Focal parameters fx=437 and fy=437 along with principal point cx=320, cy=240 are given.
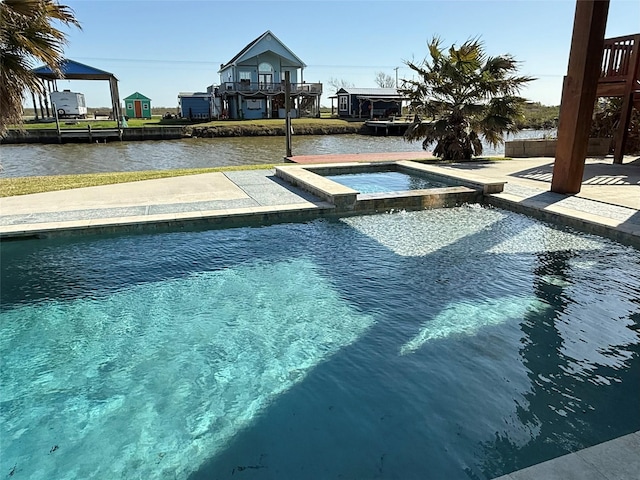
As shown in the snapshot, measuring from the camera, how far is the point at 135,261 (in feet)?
19.6

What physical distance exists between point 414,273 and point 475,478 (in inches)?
127

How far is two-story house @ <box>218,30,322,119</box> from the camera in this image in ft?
143

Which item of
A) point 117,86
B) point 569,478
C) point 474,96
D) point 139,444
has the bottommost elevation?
point 139,444

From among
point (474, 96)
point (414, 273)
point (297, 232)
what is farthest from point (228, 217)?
point (474, 96)

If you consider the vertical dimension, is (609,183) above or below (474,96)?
below

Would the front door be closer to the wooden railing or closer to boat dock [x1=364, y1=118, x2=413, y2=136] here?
boat dock [x1=364, y1=118, x2=413, y2=136]

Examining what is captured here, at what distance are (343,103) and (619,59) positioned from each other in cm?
4260

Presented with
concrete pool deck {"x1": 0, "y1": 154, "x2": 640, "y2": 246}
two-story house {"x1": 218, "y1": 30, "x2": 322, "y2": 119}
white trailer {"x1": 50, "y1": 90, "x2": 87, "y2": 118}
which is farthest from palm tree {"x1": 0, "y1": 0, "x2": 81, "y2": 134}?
white trailer {"x1": 50, "y1": 90, "x2": 87, "y2": 118}

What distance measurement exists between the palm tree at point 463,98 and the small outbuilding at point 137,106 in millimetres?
46458

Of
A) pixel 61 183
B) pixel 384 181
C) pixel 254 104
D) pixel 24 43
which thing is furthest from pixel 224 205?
pixel 254 104

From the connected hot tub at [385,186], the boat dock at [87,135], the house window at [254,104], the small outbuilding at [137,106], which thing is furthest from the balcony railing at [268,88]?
the connected hot tub at [385,186]

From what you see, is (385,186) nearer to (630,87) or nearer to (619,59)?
(630,87)

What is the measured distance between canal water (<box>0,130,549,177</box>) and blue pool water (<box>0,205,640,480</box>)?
56.2ft

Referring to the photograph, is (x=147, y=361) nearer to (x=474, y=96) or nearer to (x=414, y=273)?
(x=414, y=273)
